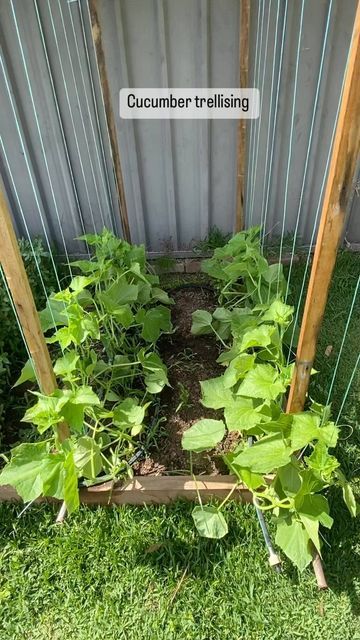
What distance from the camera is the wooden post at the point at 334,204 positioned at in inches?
37.2

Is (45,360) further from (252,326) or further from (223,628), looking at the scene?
(223,628)

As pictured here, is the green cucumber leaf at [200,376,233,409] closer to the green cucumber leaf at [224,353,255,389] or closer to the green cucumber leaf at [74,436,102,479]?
the green cucumber leaf at [224,353,255,389]

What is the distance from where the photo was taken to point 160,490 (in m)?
1.73

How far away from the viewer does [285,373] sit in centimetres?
155

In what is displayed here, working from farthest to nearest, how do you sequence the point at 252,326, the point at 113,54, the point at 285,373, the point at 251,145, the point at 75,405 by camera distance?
1. the point at 251,145
2. the point at 113,54
3. the point at 252,326
4. the point at 285,373
5. the point at 75,405

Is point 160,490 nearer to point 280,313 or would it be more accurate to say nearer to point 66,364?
point 66,364

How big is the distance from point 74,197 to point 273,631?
2335 millimetres

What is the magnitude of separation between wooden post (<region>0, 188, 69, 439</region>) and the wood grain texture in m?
0.33

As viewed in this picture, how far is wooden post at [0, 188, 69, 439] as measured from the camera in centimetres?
121

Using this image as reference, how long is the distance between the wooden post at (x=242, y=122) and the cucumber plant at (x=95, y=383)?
71 centimetres

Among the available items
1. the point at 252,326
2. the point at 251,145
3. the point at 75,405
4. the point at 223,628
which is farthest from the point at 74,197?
the point at 223,628

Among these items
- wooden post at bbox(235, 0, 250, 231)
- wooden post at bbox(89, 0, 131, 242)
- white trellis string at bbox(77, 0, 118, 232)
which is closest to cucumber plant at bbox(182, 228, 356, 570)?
wooden post at bbox(235, 0, 250, 231)

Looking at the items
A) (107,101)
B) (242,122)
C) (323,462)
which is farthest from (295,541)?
(107,101)

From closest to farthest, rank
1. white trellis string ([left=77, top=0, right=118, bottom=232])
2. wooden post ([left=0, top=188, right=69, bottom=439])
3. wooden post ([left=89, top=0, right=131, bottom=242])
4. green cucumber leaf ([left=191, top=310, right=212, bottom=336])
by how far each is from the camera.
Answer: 1. wooden post ([left=0, top=188, right=69, bottom=439])
2. wooden post ([left=89, top=0, right=131, bottom=242])
3. green cucumber leaf ([left=191, top=310, right=212, bottom=336])
4. white trellis string ([left=77, top=0, right=118, bottom=232])
